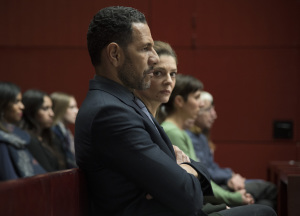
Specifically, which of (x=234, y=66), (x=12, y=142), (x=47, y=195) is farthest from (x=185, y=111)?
(x=234, y=66)

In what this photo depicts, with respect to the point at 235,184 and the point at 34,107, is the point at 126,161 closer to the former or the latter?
the point at 235,184

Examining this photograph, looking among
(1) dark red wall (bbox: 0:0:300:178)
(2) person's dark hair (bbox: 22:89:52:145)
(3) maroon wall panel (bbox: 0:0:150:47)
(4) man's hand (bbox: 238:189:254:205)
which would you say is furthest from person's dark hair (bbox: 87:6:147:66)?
(1) dark red wall (bbox: 0:0:300:178)

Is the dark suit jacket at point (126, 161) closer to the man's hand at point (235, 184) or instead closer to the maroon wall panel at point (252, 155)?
the man's hand at point (235, 184)

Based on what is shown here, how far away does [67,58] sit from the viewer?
5.18m

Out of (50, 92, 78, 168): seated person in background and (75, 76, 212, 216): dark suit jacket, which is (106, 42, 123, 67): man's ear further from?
(50, 92, 78, 168): seated person in background

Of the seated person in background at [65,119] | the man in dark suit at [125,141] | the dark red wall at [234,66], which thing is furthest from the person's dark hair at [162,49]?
the dark red wall at [234,66]

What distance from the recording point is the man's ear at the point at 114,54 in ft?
5.30

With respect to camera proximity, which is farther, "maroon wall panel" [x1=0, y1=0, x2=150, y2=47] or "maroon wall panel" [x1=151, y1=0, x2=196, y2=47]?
"maroon wall panel" [x1=151, y1=0, x2=196, y2=47]

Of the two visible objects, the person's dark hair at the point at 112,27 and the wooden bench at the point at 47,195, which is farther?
the person's dark hair at the point at 112,27

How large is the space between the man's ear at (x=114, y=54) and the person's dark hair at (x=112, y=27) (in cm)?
2

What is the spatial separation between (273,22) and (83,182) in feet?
13.2

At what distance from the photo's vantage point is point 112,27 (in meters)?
1.62

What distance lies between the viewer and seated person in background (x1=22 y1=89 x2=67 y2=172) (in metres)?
4.31

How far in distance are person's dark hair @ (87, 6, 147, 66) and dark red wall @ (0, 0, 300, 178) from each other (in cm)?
349
